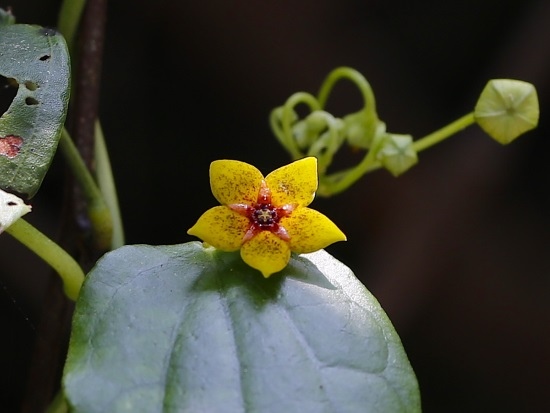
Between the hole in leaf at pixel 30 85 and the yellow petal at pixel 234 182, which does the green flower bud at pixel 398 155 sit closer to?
the yellow petal at pixel 234 182

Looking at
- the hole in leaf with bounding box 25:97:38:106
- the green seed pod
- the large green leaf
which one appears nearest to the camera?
the large green leaf

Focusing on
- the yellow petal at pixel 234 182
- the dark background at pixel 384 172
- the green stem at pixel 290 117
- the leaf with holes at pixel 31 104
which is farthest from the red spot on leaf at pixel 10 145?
the dark background at pixel 384 172

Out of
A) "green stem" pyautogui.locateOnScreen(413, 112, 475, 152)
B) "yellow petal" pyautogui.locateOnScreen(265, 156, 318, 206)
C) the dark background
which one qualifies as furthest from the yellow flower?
the dark background

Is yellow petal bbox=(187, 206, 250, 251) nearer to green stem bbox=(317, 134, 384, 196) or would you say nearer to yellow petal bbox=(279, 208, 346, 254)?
yellow petal bbox=(279, 208, 346, 254)

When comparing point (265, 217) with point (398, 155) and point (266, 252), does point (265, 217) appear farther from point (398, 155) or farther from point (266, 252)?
point (398, 155)

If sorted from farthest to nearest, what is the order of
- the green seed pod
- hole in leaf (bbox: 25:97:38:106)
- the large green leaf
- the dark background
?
the dark background < the green seed pod < hole in leaf (bbox: 25:97:38:106) < the large green leaf

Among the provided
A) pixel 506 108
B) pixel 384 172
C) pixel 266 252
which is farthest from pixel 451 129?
pixel 384 172

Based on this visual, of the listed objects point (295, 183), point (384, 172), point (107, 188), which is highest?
point (295, 183)

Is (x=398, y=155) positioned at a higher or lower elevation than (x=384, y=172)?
higher
